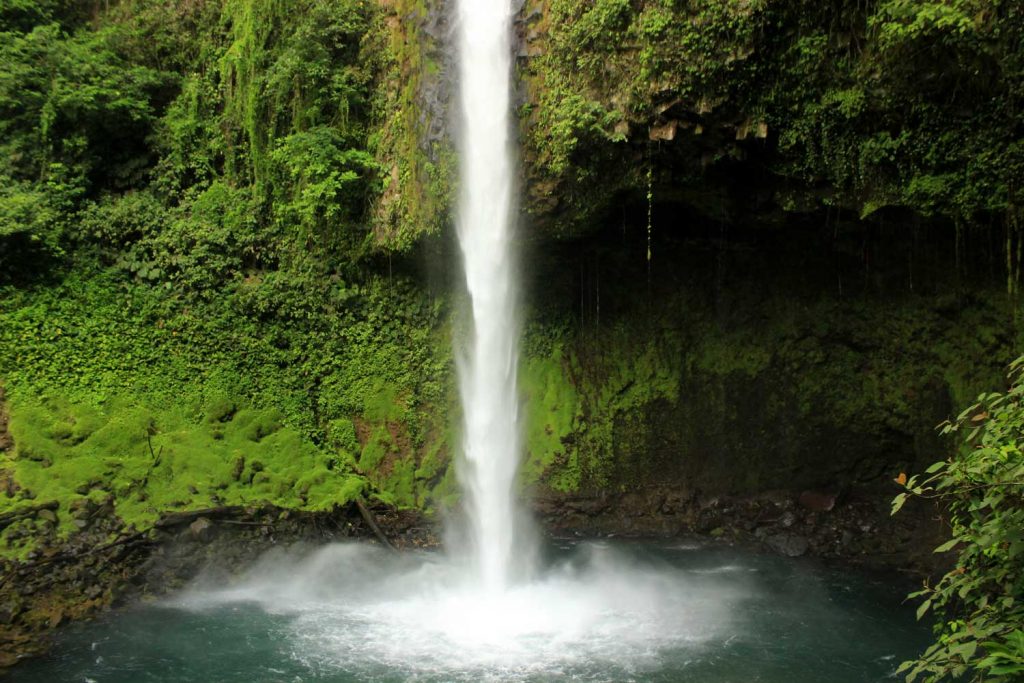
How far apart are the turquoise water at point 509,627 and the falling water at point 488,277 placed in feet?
2.96

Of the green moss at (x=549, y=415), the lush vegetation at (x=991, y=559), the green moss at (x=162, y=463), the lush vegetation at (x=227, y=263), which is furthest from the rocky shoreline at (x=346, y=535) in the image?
the lush vegetation at (x=991, y=559)

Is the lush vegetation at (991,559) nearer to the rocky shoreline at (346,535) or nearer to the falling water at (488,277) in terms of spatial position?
the falling water at (488,277)

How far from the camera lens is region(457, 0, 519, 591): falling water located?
9344mm

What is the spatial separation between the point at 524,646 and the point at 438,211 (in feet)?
18.6

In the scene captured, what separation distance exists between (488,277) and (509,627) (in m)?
4.51

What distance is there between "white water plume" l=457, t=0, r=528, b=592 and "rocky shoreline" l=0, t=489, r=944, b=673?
1.07m

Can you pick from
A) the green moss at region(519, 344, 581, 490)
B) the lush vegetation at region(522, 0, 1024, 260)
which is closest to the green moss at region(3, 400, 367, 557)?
the green moss at region(519, 344, 581, 490)

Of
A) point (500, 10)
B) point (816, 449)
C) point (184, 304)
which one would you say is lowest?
point (816, 449)

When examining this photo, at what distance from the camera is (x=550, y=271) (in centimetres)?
1083

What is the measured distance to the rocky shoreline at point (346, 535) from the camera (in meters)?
7.76

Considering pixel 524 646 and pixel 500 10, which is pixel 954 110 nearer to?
pixel 500 10

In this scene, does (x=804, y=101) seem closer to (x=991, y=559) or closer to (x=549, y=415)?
(x=991, y=559)

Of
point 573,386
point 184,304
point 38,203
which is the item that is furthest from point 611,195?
point 38,203

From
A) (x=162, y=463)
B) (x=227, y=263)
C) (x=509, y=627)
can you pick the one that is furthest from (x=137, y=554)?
(x=227, y=263)
